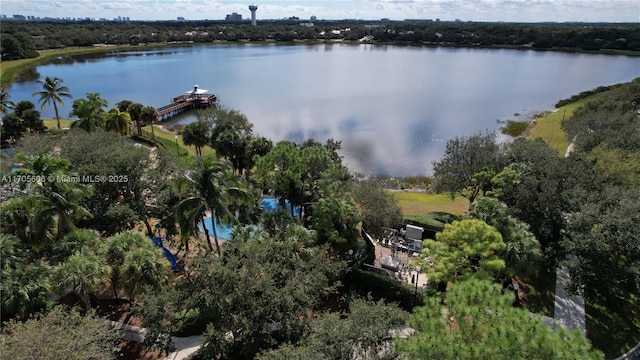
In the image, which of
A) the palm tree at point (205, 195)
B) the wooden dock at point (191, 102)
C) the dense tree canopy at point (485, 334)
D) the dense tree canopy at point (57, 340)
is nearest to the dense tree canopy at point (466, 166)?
the dense tree canopy at point (485, 334)

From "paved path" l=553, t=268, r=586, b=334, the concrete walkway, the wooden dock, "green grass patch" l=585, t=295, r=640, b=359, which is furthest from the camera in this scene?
the wooden dock

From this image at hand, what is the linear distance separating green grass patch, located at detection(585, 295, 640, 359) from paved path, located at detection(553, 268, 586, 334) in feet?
0.97

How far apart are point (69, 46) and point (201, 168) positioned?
16059 cm

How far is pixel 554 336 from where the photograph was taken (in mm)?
10164

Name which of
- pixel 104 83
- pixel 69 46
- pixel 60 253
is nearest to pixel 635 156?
pixel 60 253

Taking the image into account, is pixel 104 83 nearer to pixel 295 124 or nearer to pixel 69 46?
pixel 295 124

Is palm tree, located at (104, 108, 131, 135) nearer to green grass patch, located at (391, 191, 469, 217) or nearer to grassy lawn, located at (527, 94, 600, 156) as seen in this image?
green grass patch, located at (391, 191, 469, 217)

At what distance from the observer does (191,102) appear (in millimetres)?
69812

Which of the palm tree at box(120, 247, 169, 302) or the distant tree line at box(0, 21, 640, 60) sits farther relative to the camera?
the distant tree line at box(0, 21, 640, 60)

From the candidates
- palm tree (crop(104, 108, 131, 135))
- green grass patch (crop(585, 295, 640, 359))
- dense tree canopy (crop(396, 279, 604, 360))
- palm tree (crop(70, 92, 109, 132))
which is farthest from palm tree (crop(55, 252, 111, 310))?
palm tree (crop(104, 108, 131, 135))

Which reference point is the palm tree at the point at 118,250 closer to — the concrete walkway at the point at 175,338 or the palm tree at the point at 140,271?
the palm tree at the point at 140,271

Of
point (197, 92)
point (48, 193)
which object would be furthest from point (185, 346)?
point (197, 92)

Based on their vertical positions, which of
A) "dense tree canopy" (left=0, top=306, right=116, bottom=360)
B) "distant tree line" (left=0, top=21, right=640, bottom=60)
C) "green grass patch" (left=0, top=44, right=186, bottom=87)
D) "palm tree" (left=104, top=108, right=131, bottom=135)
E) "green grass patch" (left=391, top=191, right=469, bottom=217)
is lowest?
"green grass patch" (left=391, top=191, right=469, bottom=217)

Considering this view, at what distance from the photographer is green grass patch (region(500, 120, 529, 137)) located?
5465cm
